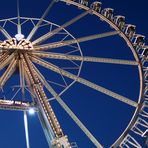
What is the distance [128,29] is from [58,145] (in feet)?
42.0

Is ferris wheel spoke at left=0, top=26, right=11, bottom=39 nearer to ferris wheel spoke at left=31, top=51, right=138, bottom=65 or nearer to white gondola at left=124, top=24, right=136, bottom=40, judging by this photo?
ferris wheel spoke at left=31, top=51, right=138, bottom=65

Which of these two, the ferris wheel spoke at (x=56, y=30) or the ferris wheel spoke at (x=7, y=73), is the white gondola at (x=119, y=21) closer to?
the ferris wheel spoke at (x=56, y=30)

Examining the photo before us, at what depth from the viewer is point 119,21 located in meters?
31.1

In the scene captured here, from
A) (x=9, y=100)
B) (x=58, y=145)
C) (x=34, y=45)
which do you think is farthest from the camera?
(x=34, y=45)

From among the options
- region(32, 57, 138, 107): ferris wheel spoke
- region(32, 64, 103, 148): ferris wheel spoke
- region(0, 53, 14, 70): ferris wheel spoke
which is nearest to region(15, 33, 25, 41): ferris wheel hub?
region(0, 53, 14, 70): ferris wheel spoke

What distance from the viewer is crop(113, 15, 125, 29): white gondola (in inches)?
1217

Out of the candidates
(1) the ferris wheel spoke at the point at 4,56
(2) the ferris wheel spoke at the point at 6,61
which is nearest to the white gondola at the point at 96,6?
(2) the ferris wheel spoke at the point at 6,61

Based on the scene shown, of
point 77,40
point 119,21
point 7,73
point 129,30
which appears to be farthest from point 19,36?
point 129,30

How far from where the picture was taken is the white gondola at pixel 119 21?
3091 cm

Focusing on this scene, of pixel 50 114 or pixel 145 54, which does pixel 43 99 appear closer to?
pixel 50 114

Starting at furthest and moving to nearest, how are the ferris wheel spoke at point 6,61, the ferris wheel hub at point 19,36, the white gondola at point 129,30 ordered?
1. the white gondola at point 129,30
2. the ferris wheel hub at point 19,36
3. the ferris wheel spoke at point 6,61

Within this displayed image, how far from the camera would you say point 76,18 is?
3052 centimetres

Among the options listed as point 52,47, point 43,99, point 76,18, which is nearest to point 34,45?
point 52,47

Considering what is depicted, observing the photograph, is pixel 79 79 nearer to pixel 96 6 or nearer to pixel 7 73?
pixel 7 73
